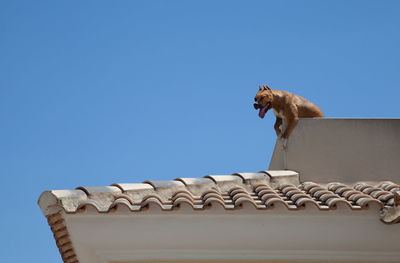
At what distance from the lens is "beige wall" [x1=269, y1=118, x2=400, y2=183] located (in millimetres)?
8445

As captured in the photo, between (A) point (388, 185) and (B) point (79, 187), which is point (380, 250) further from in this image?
(B) point (79, 187)

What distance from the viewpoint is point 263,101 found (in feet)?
29.0

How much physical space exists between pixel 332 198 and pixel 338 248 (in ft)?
A: 1.43

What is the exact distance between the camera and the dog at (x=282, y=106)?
868 centimetres

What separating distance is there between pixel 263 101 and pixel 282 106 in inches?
10.4

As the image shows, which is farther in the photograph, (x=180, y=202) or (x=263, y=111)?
(x=263, y=111)

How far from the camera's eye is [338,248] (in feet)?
18.9

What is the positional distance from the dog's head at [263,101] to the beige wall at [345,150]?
513 mm

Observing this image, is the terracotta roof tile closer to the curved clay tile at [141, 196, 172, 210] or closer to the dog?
the curved clay tile at [141, 196, 172, 210]

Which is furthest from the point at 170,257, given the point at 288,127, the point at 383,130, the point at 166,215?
the point at 383,130

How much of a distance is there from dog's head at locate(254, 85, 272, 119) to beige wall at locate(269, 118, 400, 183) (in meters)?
0.51

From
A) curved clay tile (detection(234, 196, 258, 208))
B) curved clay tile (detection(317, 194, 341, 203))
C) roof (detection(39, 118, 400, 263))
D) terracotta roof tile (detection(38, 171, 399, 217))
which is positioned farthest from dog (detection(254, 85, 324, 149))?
curved clay tile (detection(234, 196, 258, 208))

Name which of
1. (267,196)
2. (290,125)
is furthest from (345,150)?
(267,196)

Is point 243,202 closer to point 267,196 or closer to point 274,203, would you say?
point 274,203
